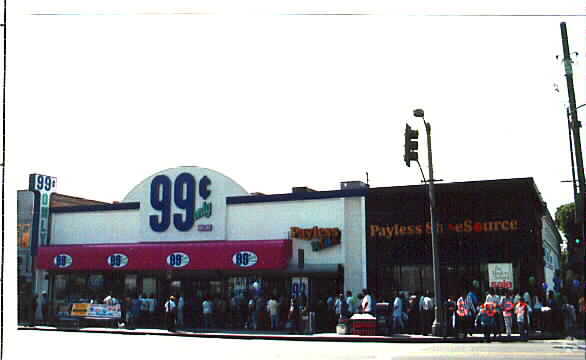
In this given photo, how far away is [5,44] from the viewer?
21.6ft

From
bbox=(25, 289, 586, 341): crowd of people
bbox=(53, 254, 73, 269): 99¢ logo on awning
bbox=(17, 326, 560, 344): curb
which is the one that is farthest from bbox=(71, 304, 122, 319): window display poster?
bbox=(53, 254, 73, 269): 99¢ logo on awning

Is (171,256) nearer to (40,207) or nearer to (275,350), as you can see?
(40,207)

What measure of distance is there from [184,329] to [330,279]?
6454 mm

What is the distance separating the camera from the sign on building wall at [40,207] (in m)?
34.1

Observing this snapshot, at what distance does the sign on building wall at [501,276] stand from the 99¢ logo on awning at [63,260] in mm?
19577

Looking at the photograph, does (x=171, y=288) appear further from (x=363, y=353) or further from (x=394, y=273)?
(x=363, y=353)

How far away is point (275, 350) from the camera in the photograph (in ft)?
56.8

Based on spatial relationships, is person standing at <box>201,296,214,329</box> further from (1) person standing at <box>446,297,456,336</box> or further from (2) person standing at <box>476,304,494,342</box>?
(2) person standing at <box>476,304,494,342</box>

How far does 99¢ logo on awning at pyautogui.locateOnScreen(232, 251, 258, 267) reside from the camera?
28047 mm

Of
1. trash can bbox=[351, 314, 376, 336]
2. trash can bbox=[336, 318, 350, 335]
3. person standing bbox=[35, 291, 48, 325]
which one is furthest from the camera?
person standing bbox=[35, 291, 48, 325]

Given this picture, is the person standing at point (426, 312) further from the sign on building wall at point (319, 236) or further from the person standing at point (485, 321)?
the sign on building wall at point (319, 236)

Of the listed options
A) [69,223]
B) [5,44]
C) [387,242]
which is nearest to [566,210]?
[387,242]

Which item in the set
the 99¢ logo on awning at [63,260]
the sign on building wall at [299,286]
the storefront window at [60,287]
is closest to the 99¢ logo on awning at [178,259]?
the sign on building wall at [299,286]

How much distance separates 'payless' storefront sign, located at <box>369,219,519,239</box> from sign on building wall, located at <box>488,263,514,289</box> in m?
1.40
